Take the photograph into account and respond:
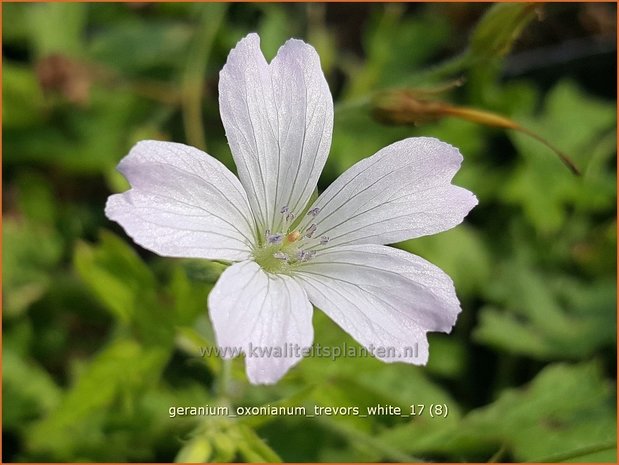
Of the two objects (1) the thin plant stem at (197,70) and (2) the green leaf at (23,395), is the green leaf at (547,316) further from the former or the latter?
(2) the green leaf at (23,395)

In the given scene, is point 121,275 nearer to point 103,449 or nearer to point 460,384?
point 103,449

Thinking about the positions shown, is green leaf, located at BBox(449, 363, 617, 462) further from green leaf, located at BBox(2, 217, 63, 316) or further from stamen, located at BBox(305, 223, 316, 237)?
green leaf, located at BBox(2, 217, 63, 316)

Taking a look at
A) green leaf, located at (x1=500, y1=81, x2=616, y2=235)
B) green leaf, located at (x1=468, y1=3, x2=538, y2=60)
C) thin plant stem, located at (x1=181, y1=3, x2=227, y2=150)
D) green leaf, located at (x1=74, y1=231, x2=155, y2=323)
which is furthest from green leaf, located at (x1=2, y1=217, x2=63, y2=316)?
green leaf, located at (x1=500, y1=81, x2=616, y2=235)

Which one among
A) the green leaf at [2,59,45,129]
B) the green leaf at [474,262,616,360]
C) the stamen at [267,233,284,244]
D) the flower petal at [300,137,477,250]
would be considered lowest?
the green leaf at [474,262,616,360]

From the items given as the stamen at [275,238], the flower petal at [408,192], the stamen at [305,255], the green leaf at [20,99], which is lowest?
the stamen at [305,255]

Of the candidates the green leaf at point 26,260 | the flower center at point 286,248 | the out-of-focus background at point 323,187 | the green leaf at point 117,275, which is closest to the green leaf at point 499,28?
the out-of-focus background at point 323,187
